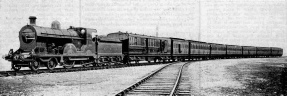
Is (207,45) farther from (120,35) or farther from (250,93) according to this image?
(250,93)

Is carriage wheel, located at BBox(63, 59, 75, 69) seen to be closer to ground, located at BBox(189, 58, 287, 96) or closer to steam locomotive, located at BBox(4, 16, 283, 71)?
steam locomotive, located at BBox(4, 16, 283, 71)

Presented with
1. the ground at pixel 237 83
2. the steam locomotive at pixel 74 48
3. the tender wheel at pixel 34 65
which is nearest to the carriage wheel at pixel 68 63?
the steam locomotive at pixel 74 48

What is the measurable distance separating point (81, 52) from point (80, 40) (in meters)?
0.88

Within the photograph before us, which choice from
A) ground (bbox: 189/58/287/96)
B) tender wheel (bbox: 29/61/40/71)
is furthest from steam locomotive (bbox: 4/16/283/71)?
ground (bbox: 189/58/287/96)

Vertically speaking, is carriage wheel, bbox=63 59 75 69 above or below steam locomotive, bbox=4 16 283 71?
below

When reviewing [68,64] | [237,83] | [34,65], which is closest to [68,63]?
[68,64]

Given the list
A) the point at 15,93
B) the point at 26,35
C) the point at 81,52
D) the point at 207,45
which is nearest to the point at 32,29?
the point at 26,35

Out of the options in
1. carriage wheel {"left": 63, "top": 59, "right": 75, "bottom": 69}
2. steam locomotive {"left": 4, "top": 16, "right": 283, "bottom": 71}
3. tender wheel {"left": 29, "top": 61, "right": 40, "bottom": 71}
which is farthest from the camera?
carriage wheel {"left": 63, "top": 59, "right": 75, "bottom": 69}

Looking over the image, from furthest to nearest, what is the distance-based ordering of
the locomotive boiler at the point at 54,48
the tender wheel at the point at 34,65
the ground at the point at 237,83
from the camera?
the locomotive boiler at the point at 54,48 → the tender wheel at the point at 34,65 → the ground at the point at 237,83

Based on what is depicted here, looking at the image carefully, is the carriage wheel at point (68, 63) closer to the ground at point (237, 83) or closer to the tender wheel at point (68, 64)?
the tender wheel at point (68, 64)

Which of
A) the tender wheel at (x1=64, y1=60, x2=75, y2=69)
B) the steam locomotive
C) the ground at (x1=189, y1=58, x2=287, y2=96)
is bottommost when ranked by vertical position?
the ground at (x1=189, y1=58, x2=287, y2=96)

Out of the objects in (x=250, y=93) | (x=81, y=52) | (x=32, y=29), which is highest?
(x=32, y=29)

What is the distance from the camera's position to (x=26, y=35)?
1473cm

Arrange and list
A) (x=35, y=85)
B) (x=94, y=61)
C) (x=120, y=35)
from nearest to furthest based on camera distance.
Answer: (x=35, y=85) → (x=94, y=61) → (x=120, y=35)
